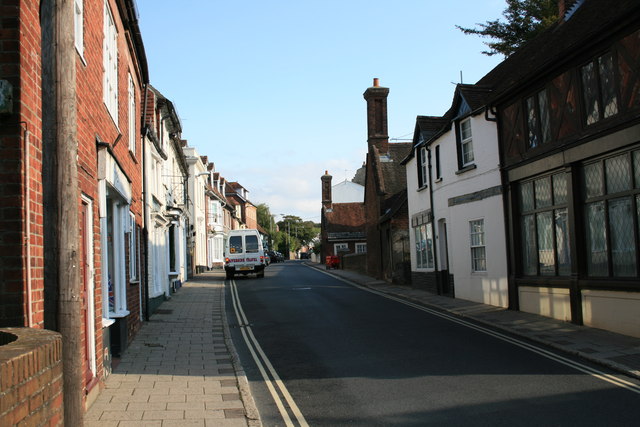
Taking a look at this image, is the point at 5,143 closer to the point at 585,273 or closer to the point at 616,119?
the point at 616,119

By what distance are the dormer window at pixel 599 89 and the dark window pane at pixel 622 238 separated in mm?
1747

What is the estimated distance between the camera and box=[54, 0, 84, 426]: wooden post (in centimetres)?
436

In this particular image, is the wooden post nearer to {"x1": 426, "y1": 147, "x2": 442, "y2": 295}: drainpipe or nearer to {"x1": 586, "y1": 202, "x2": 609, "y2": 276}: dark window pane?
{"x1": 586, "y1": 202, "x2": 609, "y2": 276}: dark window pane

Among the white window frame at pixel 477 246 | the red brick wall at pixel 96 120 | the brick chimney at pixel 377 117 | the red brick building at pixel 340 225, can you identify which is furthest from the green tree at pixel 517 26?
the red brick building at pixel 340 225

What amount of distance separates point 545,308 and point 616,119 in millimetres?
4834

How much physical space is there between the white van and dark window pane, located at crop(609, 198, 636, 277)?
24241 mm

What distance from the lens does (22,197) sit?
4.68 metres

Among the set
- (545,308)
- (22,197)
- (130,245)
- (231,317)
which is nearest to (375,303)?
(231,317)

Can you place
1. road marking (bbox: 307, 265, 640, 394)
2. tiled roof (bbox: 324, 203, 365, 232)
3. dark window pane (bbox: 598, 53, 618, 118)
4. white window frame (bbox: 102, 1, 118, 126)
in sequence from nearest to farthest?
road marking (bbox: 307, 265, 640, 394) < white window frame (bbox: 102, 1, 118, 126) < dark window pane (bbox: 598, 53, 618, 118) < tiled roof (bbox: 324, 203, 365, 232)

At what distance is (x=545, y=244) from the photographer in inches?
570

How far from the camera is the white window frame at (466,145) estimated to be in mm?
18672

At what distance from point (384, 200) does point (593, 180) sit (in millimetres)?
19504

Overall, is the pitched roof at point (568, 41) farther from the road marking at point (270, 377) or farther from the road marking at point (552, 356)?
the road marking at point (270, 377)

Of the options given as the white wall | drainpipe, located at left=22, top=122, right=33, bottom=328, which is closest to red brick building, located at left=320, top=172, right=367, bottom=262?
the white wall
